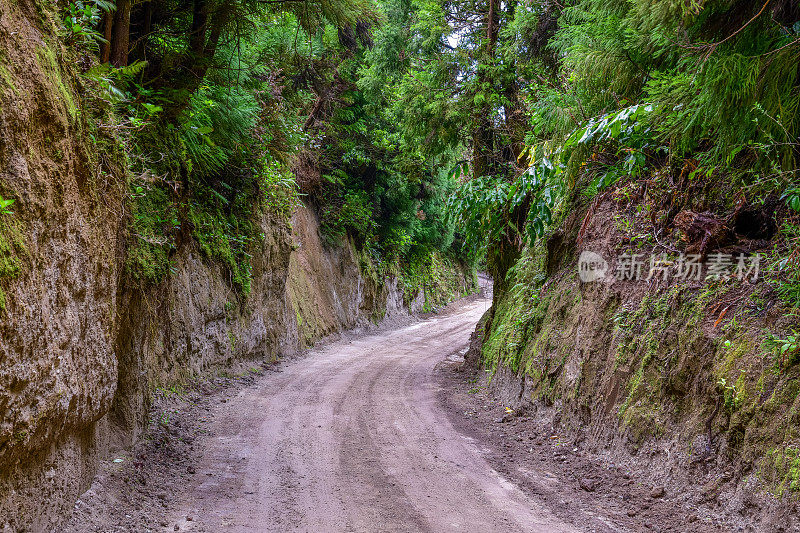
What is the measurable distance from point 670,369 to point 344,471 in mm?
3475

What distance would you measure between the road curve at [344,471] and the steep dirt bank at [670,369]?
1236mm

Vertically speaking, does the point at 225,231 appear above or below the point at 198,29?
below

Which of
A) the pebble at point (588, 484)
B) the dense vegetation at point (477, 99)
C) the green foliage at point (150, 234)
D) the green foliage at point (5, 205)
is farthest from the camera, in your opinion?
the green foliage at point (150, 234)

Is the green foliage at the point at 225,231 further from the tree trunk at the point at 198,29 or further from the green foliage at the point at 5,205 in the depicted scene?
the green foliage at the point at 5,205

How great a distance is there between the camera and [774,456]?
11.0ft

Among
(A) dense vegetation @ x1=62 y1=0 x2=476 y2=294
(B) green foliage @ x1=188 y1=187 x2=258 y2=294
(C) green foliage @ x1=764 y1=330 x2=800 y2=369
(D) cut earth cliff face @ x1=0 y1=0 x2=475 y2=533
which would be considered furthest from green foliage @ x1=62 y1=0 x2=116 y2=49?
(C) green foliage @ x1=764 y1=330 x2=800 y2=369

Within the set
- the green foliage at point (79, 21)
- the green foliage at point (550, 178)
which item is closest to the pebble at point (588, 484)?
the green foliage at point (550, 178)

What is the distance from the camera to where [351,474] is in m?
4.89

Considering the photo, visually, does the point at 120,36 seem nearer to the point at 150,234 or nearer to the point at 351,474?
the point at 150,234

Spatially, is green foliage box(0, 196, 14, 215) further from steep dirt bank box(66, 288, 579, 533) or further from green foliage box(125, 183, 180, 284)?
steep dirt bank box(66, 288, 579, 533)

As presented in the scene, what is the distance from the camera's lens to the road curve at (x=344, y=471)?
3.97m

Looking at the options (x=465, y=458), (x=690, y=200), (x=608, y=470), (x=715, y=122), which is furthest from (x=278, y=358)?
(x=715, y=122)

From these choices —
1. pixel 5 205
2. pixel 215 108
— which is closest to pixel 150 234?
pixel 215 108

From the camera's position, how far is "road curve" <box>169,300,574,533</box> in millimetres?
3967
